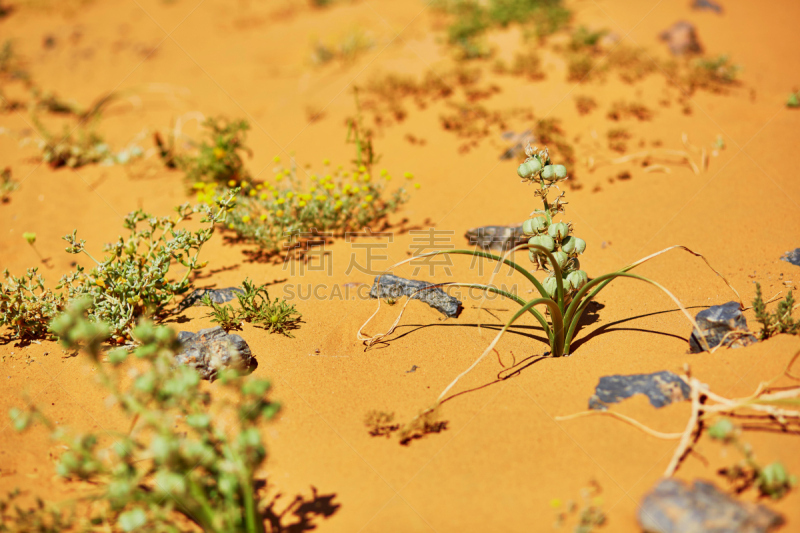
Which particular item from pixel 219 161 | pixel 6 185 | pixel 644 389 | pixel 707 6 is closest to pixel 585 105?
pixel 707 6

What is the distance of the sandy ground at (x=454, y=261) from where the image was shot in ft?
8.34

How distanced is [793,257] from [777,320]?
1119 mm

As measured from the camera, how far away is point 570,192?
17.1 feet

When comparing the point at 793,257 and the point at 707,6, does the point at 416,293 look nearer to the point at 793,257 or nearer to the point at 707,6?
the point at 793,257

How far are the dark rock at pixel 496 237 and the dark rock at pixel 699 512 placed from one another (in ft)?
8.43

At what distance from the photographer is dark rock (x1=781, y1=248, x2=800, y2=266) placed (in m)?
3.77

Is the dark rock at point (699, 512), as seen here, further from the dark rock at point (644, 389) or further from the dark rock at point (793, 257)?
the dark rock at point (793, 257)

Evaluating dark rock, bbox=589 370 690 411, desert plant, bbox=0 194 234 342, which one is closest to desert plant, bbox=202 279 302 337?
desert plant, bbox=0 194 234 342

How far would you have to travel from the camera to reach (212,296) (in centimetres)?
402

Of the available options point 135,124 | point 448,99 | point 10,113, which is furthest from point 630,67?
point 10,113

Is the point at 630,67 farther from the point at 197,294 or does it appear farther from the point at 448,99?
the point at 197,294

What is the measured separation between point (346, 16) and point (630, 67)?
205 inches

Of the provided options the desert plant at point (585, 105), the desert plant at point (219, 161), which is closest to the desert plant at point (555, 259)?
the desert plant at point (219, 161)

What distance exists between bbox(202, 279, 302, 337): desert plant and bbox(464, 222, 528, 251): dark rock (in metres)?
1.70
